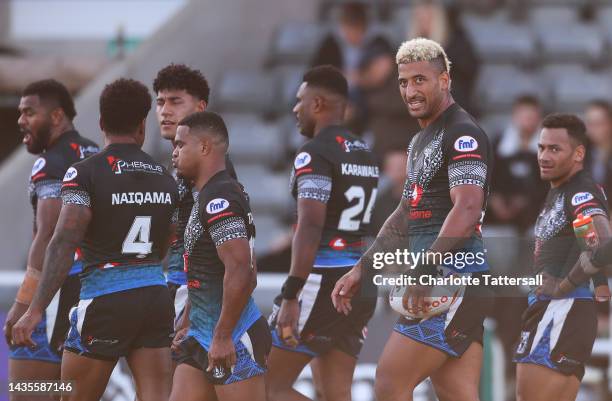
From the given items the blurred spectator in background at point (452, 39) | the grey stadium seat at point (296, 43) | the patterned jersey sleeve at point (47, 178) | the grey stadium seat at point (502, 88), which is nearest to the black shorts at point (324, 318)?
the patterned jersey sleeve at point (47, 178)

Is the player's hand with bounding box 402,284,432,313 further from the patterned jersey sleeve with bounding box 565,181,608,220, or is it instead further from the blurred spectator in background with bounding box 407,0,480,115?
the blurred spectator in background with bounding box 407,0,480,115

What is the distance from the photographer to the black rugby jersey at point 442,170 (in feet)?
23.7

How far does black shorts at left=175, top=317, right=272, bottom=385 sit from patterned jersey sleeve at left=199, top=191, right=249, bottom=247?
592 mm

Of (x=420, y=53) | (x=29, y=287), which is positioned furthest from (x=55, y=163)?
(x=420, y=53)

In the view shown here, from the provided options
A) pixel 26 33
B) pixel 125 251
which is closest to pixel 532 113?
pixel 125 251

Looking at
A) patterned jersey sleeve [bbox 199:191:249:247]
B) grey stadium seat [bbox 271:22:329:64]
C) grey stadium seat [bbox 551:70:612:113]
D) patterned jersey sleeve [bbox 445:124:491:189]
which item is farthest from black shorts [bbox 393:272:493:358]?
grey stadium seat [bbox 271:22:329:64]

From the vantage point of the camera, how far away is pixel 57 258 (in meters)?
7.39

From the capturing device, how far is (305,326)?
8680mm

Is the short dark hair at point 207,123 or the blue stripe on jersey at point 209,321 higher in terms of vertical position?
the short dark hair at point 207,123

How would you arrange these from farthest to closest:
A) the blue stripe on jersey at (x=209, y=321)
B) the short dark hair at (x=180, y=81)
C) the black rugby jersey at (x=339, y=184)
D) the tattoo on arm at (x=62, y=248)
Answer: the black rugby jersey at (x=339, y=184)
the short dark hair at (x=180, y=81)
the tattoo on arm at (x=62, y=248)
the blue stripe on jersey at (x=209, y=321)

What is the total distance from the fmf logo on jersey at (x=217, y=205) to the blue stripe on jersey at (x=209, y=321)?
550 millimetres

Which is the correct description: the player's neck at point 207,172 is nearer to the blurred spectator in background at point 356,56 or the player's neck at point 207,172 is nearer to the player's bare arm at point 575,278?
the player's bare arm at point 575,278

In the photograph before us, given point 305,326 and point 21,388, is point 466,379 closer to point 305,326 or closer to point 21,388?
point 305,326

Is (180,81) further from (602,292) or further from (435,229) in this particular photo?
(602,292)
